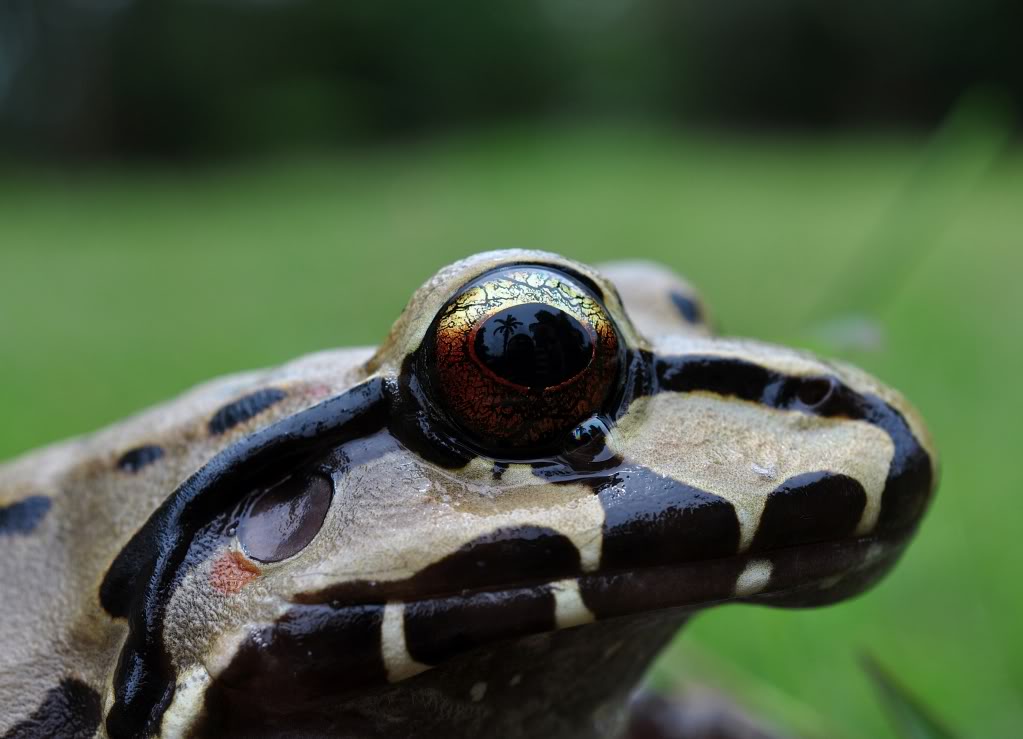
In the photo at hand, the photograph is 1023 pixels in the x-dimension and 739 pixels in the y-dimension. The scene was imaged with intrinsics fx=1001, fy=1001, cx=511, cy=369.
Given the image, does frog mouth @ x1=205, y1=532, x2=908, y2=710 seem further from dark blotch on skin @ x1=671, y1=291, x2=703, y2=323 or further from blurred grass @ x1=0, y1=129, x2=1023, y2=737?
blurred grass @ x1=0, y1=129, x2=1023, y2=737

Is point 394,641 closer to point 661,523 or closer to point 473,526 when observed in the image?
point 473,526

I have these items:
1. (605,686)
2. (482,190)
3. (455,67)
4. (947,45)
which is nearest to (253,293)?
(482,190)

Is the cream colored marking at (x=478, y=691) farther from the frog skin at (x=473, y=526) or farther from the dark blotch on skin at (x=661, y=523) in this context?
the dark blotch on skin at (x=661, y=523)

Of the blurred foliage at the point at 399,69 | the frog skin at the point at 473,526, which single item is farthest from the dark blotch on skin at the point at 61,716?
the blurred foliage at the point at 399,69

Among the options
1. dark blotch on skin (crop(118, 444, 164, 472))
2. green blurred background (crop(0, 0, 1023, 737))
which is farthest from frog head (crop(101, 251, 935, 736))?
green blurred background (crop(0, 0, 1023, 737))

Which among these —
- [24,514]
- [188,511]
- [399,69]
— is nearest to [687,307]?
[188,511]

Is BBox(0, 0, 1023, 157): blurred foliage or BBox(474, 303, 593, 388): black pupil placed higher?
BBox(474, 303, 593, 388): black pupil

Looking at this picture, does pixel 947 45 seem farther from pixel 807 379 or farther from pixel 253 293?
pixel 807 379
